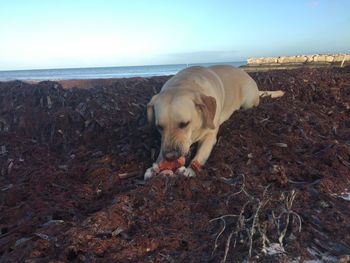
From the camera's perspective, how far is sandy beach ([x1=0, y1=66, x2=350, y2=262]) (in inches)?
119

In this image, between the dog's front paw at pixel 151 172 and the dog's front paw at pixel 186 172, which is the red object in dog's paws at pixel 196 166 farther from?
the dog's front paw at pixel 151 172

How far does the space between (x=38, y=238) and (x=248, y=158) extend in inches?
103

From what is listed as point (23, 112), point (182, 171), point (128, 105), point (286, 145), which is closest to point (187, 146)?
point (182, 171)

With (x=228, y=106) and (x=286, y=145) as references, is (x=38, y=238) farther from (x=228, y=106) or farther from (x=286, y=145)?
(x=228, y=106)

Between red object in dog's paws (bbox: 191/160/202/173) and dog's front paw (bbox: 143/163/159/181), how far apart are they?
40cm

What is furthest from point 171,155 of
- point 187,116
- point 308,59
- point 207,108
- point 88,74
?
point 88,74

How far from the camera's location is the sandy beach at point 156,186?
303 cm

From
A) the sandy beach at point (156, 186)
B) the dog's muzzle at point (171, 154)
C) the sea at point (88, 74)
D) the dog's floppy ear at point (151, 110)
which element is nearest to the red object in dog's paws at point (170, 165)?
the dog's muzzle at point (171, 154)

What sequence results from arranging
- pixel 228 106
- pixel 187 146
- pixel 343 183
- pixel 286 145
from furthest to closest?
pixel 228 106 < pixel 286 145 < pixel 187 146 < pixel 343 183

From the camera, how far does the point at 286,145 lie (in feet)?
17.7

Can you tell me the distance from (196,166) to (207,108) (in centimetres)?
84

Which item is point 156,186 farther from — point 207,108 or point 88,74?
point 88,74

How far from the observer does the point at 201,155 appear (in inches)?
200

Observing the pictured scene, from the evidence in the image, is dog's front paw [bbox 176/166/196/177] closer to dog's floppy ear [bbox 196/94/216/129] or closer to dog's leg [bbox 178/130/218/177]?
dog's leg [bbox 178/130/218/177]
